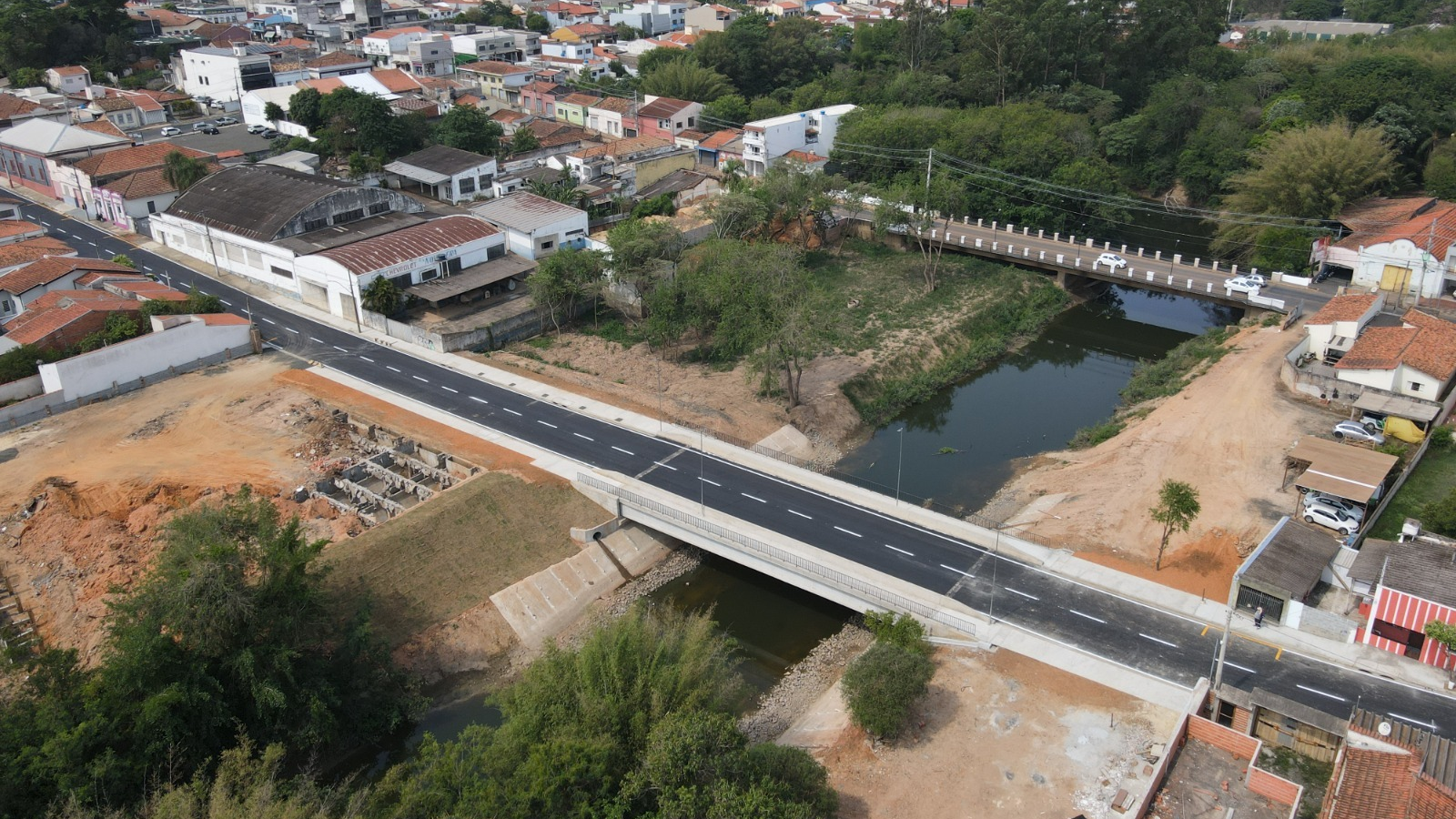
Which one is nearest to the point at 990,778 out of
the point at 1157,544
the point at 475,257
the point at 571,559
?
the point at 1157,544

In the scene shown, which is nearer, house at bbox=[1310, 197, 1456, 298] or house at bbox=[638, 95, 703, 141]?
house at bbox=[1310, 197, 1456, 298]

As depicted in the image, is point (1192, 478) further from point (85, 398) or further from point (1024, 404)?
point (85, 398)

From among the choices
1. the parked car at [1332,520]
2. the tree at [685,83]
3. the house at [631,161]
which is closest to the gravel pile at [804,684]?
the parked car at [1332,520]

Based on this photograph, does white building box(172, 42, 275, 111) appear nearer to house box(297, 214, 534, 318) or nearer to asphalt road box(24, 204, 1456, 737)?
house box(297, 214, 534, 318)

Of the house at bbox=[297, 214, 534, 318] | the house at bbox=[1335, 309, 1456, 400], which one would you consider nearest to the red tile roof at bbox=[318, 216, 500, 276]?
the house at bbox=[297, 214, 534, 318]

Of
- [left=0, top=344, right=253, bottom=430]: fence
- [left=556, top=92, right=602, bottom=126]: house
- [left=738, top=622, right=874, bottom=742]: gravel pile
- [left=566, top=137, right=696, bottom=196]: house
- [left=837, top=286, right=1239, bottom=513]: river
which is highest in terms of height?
[left=556, top=92, right=602, bottom=126]: house

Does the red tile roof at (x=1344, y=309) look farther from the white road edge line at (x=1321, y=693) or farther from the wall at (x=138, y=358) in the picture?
the wall at (x=138, y=358)
